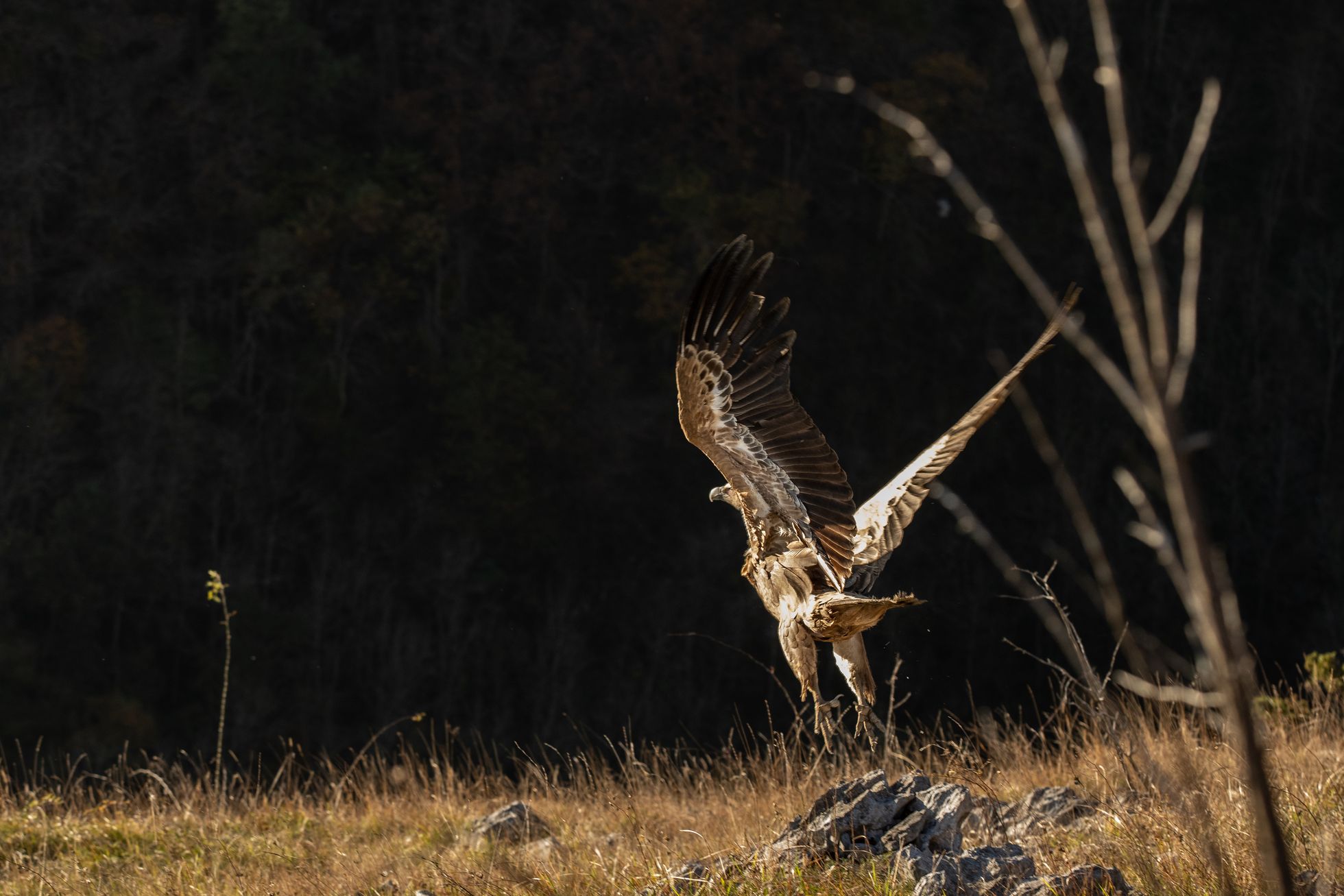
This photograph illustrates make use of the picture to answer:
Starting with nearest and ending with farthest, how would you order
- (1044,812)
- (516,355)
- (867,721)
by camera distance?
(1044,812) → (867,721) → (516,355)

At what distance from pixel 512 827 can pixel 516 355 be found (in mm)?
12826

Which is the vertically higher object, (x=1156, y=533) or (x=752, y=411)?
(x=1156, y=533)

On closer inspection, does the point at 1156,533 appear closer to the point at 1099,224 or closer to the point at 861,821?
the point at 1099,224

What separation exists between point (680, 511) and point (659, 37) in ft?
17.0

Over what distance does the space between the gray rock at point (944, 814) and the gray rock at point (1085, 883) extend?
0.30m

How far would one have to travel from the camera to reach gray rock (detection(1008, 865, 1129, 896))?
2287 mm

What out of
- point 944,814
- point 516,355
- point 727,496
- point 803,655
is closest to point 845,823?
point 944,814

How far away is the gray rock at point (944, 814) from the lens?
104 inches

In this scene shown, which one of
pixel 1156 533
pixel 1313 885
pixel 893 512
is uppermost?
pixel 1156 533

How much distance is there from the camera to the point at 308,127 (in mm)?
16625

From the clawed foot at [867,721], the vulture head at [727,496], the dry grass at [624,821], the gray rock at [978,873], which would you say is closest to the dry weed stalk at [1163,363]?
the dry grass at [624,821]

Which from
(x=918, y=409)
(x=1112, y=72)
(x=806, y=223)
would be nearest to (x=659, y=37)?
(x=806, y=223)

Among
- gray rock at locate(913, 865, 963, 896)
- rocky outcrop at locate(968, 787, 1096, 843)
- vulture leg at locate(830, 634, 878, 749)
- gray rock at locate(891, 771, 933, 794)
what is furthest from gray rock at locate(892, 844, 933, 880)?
vulture leg at locate(830, 634, 878, 749)

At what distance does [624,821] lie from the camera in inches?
148
